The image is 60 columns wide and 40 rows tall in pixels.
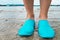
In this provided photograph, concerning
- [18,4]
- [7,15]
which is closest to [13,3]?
[18,4]

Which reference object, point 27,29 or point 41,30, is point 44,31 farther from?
point 27,29

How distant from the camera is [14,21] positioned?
1510 millimetres

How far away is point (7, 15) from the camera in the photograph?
171cm

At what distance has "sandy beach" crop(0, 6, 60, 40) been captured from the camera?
47.6 inches

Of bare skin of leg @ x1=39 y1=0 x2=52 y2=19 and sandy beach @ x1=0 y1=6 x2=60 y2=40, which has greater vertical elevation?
bare skin of leg @ x1=39 y1=0 x2=52 y2=19

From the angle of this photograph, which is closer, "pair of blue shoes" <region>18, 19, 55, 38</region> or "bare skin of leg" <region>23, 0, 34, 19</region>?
"pair of blue shoes" <region>18, 19, 55, 38</region>

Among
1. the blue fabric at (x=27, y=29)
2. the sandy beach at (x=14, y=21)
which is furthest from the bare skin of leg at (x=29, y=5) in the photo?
the sandy beach at (x=14, y=21)

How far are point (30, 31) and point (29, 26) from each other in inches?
2.2

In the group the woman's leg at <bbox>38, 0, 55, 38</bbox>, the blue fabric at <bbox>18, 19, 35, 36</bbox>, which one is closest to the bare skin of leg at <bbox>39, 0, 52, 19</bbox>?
the woman's leg at <bbox>38, 0, 55, 38</bbox>

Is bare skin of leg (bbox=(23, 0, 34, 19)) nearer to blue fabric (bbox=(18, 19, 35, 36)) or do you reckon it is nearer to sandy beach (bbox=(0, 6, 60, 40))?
blue fabric (bbox=(18, 19, 35, 36))

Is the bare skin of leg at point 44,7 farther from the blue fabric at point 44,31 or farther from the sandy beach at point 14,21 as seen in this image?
the sandy beach at point 14,21

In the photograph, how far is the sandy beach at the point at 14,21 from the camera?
1.21m

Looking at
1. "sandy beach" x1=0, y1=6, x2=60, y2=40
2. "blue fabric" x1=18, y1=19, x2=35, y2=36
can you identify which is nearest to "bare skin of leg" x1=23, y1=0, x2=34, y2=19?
"blue fabric" x1=18, y1=19, x2=35, y2=36

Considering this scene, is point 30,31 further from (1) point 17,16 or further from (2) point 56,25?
(1) point 17,16
